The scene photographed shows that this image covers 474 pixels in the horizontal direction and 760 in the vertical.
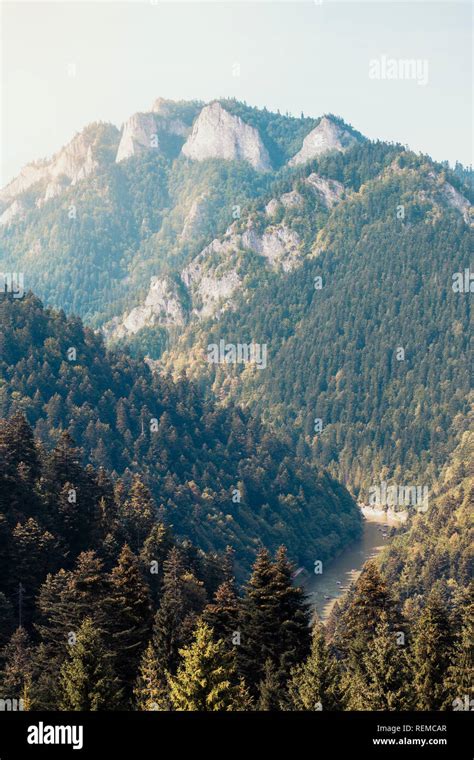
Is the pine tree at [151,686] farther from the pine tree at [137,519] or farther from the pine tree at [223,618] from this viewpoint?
the pine tree at [137,519]

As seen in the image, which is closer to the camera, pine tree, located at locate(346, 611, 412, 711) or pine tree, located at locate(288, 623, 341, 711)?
pine tree, located at locate(288, 623, 341, 711)

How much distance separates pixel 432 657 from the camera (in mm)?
68250

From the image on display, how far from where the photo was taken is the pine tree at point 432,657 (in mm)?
64750

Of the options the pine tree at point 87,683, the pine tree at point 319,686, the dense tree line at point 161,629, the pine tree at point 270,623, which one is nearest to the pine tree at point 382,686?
the dense tree line at point 161,629

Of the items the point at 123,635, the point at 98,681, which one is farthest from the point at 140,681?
the point at 98,681

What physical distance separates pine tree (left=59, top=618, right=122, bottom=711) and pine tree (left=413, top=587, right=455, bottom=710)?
20783 millimetres

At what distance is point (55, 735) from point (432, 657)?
124 feet

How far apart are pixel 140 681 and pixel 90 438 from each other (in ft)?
434

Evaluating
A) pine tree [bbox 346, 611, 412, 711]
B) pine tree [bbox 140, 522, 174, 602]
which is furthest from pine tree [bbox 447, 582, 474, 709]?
pine tree [bbox 140, 522, 174, 602]

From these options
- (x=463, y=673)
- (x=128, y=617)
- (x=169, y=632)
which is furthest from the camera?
(x=128, y=617)

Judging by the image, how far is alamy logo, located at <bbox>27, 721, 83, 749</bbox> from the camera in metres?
37.3

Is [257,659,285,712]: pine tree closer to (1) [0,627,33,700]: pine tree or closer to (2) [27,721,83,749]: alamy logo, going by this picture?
(1) [0,627,33,700]: pine tree

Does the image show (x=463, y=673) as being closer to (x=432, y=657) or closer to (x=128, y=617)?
(x=432, y=657)

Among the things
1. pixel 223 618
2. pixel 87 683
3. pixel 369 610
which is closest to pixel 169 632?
pixel 223 618
